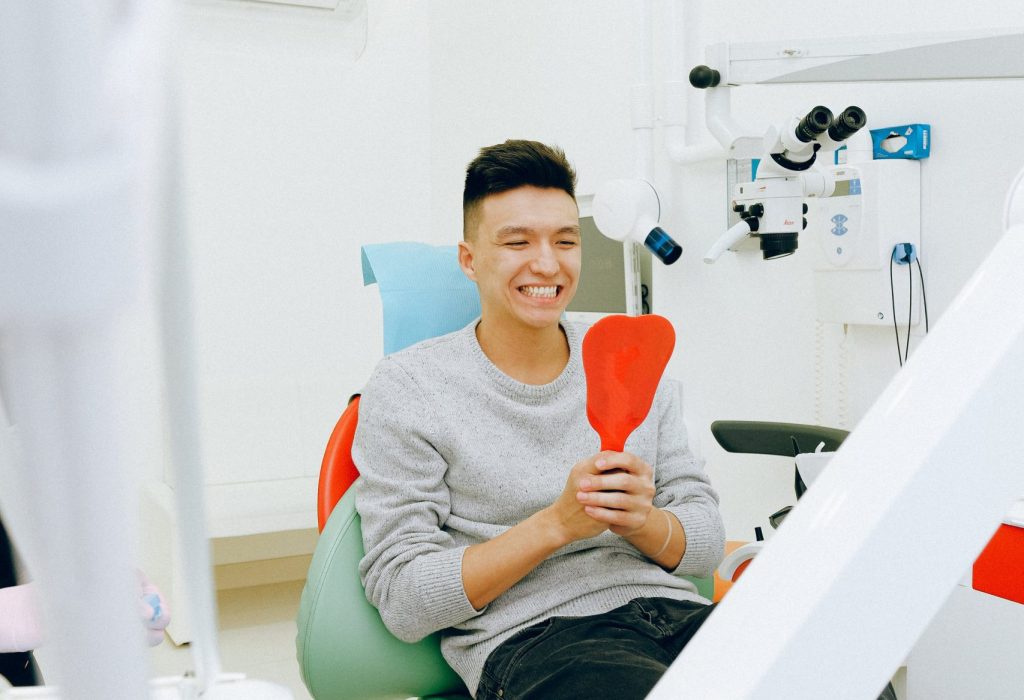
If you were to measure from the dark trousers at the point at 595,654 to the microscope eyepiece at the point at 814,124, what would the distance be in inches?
31.3

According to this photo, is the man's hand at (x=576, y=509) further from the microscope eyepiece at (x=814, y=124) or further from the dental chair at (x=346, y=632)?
the microscope eyepiece at (x=814, y=124)

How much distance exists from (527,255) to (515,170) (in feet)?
0.51

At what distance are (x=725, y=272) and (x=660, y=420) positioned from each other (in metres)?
0.95

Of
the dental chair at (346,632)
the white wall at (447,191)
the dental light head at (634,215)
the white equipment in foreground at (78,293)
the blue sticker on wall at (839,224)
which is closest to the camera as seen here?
the white equipment in foreground at (78,293)

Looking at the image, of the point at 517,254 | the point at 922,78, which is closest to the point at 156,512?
the point at 517,254

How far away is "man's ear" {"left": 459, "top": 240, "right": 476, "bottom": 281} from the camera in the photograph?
5.62 feet

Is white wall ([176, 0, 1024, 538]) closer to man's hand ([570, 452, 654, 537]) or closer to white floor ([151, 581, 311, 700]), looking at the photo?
white floor ([151, 581, 311, 700])

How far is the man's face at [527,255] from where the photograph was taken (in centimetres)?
160

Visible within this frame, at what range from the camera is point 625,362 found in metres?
1.07

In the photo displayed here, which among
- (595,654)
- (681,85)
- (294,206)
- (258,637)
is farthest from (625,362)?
(294,206)

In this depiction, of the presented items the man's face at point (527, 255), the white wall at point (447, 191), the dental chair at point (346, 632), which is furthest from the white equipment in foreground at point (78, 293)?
the white wall at point (447, 191)

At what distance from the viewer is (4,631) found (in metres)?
1.03

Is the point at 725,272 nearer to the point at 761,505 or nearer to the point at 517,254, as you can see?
the point at 761,505

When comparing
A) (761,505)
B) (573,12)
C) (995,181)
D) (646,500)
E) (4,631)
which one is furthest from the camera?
(573,12)
